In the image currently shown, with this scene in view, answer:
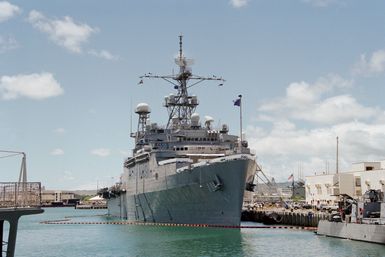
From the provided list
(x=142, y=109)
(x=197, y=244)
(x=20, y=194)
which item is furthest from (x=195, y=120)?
(x=20, y=194)

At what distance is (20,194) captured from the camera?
2000cm

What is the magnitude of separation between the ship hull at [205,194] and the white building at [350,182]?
69.3 feet

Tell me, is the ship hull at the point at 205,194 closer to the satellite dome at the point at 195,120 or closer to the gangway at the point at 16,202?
the satellite dome at the point at 195,120

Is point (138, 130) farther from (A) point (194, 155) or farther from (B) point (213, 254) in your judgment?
(B) point (213, 254)

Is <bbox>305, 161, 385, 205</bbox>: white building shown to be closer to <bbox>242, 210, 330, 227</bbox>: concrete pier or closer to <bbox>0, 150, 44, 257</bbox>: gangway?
<bbox>242, 210, 330, 227</bbox>: concrete pier

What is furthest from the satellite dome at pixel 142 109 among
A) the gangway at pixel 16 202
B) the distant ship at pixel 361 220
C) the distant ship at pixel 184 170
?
the gangway at pixel 16 202

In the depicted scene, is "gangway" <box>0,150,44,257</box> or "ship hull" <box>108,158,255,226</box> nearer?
"gangway" <box>0,150,44,257</box>

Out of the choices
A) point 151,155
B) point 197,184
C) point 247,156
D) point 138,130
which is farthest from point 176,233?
point 138,130

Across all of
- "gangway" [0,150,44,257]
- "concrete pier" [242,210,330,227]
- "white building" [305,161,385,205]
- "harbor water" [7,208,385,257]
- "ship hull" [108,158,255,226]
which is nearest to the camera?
"gangway" [0,150,44,257]

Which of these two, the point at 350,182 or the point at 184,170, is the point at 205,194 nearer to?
the point at 184,170

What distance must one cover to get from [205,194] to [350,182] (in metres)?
31.0

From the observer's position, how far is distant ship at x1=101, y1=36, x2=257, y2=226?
1991 inches

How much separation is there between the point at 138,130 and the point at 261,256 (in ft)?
131

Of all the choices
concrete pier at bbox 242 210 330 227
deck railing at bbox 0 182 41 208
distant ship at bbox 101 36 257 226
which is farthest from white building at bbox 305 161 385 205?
deck railing at bbox 0 182 41 208
